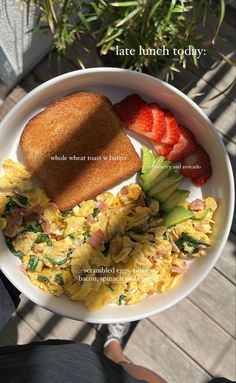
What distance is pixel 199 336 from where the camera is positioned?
159cm

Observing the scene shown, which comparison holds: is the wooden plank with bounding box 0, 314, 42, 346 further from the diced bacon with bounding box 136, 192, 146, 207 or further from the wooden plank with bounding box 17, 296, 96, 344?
the diced bacon with bounding box 136, 192, 146, 207

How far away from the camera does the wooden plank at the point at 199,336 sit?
5.20 feet

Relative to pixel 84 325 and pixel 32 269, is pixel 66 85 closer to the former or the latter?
pixel 32 269

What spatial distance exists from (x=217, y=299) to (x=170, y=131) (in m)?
0.62

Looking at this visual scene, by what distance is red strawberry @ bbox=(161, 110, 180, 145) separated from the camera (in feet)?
4.09

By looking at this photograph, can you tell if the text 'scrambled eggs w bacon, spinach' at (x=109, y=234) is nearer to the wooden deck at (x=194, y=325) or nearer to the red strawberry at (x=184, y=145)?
the red strawberry at (x=184, y=145)

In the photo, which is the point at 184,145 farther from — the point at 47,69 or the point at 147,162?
the point at 47,69

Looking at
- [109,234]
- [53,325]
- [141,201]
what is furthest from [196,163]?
[53,325]

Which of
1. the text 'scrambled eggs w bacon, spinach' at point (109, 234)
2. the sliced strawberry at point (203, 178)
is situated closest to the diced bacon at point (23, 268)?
the text 'scrambled eggs w bacon, spinach' at point (109, 234)

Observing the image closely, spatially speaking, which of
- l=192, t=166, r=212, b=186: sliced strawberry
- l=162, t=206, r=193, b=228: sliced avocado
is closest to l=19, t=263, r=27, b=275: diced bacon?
l=162, t=206, r=193, b=228: sliced avocado

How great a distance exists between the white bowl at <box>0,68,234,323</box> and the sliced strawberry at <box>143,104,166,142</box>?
28 millimetres

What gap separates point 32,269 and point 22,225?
11 cm

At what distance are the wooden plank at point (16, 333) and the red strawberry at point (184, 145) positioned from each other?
0.76 meters

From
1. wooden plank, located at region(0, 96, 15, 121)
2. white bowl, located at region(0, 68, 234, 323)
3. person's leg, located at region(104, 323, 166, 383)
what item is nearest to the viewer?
white bowl, located at region(0, 68, 234, 323)
